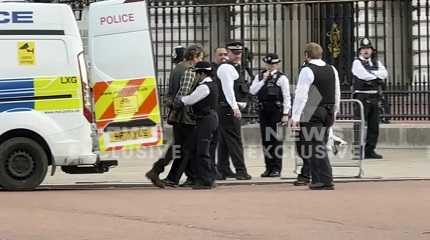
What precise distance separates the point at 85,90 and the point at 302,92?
2955mm

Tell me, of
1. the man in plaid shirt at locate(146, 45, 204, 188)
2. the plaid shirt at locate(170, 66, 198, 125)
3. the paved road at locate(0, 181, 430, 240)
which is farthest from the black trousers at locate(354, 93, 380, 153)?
the plaid shirt at locate(170, 66, 198, 125)

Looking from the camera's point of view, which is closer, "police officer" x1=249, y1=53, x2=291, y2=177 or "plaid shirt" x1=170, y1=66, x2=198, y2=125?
"plaid shirt" x1=170, y1=66, x2=198, y2=125

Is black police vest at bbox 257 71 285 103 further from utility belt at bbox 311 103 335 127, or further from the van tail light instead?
the van tail light

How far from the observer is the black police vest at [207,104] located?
1249 cm

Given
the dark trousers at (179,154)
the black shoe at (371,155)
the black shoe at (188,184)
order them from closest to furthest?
the dark trousers at (179,154) < the black shoe at (188,184) < the black shoe at (371,155)

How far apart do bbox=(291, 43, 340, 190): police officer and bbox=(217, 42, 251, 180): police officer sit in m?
1.36

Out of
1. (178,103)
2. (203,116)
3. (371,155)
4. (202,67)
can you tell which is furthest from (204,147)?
(371,155)

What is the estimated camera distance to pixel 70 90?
12453 millimetres

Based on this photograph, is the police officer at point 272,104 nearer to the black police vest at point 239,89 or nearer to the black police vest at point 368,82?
the black police vest at point 239,89

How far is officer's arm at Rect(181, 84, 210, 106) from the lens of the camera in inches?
489

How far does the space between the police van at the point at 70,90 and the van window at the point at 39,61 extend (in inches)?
0.5

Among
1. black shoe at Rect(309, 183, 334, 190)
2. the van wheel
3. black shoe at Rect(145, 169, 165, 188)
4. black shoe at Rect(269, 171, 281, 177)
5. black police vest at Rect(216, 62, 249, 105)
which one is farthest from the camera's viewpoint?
black shoe at Rect(269, 171, 281, 177)

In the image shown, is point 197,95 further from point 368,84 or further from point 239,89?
point 368,84

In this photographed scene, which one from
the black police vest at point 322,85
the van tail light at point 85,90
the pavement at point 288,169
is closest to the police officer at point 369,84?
the pavement at point 288,169
